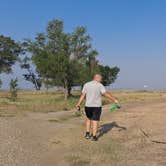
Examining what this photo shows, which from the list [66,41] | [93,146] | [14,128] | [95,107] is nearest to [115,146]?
[93,146]

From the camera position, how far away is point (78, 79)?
53.3m

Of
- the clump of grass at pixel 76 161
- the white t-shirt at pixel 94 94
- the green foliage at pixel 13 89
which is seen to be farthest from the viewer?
the green foliage at pixel 13 89

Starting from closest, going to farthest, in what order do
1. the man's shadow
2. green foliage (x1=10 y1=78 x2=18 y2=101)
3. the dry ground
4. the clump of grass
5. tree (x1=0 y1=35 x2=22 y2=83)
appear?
the clump of grass → the dry ground → the man's shadow → green foliage (x1=10 y1=78 x2=18 y2=101) → tree (x1=0 y1=35 x2=22 y2=83)

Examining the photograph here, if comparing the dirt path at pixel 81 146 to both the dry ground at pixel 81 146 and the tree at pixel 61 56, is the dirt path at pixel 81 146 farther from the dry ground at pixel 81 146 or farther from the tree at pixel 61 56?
the tree at pixel 61 56

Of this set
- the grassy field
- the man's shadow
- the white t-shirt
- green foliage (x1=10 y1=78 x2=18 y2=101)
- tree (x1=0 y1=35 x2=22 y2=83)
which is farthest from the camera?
tree (x1=0 y1=35 x2=22 y2=83)

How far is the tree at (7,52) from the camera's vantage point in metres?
79.0

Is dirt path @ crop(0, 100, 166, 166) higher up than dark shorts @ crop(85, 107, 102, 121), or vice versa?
dark shorts @ crop(85, 107, 102, 121)

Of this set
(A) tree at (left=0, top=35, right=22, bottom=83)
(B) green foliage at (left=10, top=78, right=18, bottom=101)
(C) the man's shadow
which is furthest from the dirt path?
(A) tree at (left=0, top=35, right=22, bottom=83)

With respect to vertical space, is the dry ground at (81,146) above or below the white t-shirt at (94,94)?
below

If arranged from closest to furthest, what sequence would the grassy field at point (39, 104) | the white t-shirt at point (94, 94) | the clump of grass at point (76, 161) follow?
1. the clump of grass at point (76, 161)
2. the white t-shirt at point (94, 94)
3. the grassy field at point (39, 104)

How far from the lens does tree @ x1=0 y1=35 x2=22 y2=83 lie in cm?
7900

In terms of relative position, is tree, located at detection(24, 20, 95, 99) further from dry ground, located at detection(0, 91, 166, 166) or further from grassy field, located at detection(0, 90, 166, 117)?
dry ground, located at detection(0, 91, 166, 166)

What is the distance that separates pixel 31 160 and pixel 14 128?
659cm

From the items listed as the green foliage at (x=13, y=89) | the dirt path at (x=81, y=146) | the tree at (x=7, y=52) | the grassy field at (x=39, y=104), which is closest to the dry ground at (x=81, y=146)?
the dirt path at (x=81, y=146)
